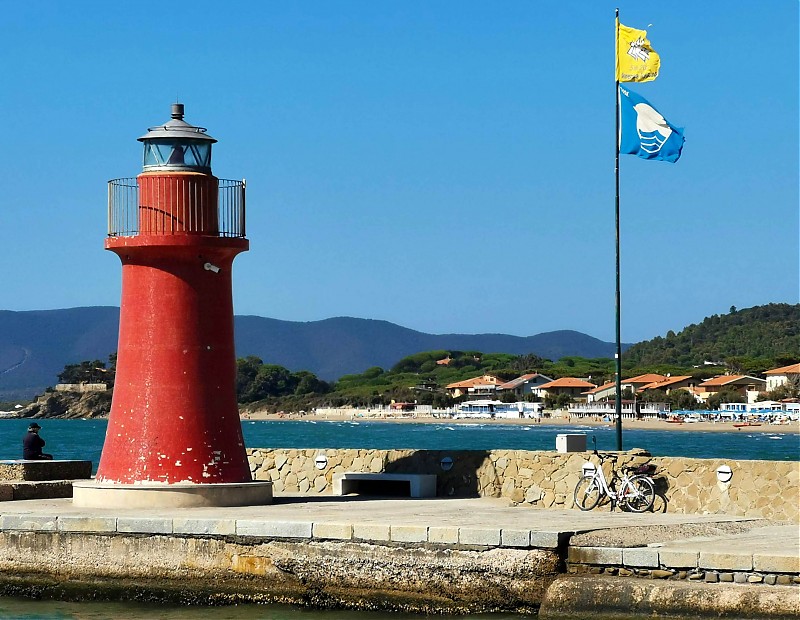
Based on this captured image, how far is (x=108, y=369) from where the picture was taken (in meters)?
197

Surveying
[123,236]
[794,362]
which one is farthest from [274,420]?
[123,236]

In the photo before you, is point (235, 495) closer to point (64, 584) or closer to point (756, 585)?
point (64, 584)

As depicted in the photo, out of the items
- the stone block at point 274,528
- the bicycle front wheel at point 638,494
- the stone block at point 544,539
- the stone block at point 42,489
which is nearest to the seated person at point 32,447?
the stone block at point 42,489

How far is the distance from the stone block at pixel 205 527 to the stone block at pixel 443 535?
7.93 feet

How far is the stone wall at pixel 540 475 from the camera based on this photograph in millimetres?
18688

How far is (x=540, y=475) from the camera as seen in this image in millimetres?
20641

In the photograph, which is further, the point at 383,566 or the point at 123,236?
the point at 123,236

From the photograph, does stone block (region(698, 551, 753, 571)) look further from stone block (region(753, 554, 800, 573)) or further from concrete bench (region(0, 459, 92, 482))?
concrete bench (region(0, 459, 92, 482))

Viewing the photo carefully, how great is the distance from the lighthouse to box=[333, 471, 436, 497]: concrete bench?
78.9 inches

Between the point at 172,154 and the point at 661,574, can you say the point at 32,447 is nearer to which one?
the point at 172,154

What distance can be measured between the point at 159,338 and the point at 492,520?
5363mm

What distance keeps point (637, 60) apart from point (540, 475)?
6796 millimetres

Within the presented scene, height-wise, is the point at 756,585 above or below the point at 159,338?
below

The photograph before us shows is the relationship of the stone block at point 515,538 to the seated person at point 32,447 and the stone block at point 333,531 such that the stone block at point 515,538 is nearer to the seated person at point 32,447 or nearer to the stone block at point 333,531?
the stone block at point 333,531
